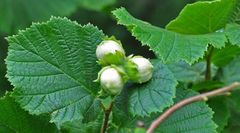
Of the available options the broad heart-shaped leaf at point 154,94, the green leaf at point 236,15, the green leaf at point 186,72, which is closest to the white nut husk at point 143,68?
the broad heart-shaped leaf at point 154,94

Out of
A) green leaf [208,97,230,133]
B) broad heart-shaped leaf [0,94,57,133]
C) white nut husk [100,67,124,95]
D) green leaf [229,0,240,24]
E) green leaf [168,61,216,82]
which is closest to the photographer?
white nut husk [100,67,124,95]

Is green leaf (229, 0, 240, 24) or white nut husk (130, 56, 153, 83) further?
green leaf (229, 0, 240, 24)

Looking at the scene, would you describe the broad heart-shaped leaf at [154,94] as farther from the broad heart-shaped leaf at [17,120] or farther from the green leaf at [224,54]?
the green leaf at [224,54]

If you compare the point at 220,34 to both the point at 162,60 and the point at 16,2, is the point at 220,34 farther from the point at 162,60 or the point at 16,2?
the point at 16,2

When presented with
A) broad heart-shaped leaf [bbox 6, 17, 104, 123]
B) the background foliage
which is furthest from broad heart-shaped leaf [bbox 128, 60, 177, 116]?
broad heart-shaped leaf [bbox 6, 17, 104, 123]

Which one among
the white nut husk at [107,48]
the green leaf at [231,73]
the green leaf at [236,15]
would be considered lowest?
the white nut husk at [107,48]

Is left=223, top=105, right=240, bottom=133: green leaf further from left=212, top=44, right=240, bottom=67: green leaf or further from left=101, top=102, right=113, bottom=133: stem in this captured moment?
left=101, top=102, right=113, bottom=133: stem
